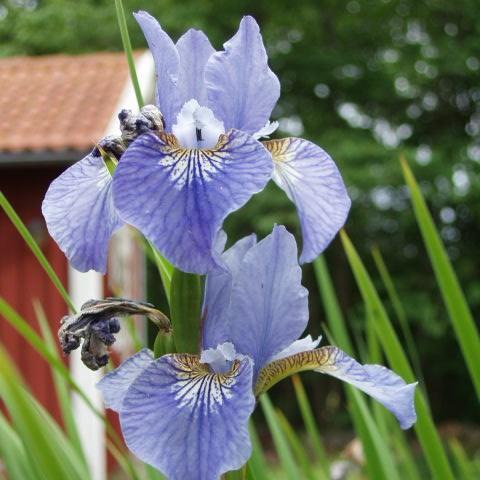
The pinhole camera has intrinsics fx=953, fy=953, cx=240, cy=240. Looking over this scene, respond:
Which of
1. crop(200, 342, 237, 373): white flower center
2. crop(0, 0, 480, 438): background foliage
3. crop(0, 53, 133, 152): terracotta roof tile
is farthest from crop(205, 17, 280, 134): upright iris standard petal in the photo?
crop(0, 0, 480, 438): background foliage

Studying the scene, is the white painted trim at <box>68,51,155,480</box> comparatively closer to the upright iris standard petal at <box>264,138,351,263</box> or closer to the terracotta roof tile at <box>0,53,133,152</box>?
the terracotta roof tile at <box>0,53,133,152</box>

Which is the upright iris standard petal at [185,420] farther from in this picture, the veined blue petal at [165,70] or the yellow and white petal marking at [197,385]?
the veined blue petal at [165,70]

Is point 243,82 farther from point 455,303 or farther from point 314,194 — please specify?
point 455,303

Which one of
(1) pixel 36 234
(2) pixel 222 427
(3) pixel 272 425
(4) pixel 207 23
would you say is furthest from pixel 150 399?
(4) pixel 207 23

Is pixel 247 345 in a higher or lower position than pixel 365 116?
lower

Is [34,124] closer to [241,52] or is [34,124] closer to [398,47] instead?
[241,52]

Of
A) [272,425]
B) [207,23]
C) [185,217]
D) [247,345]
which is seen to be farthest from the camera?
[207,23]
